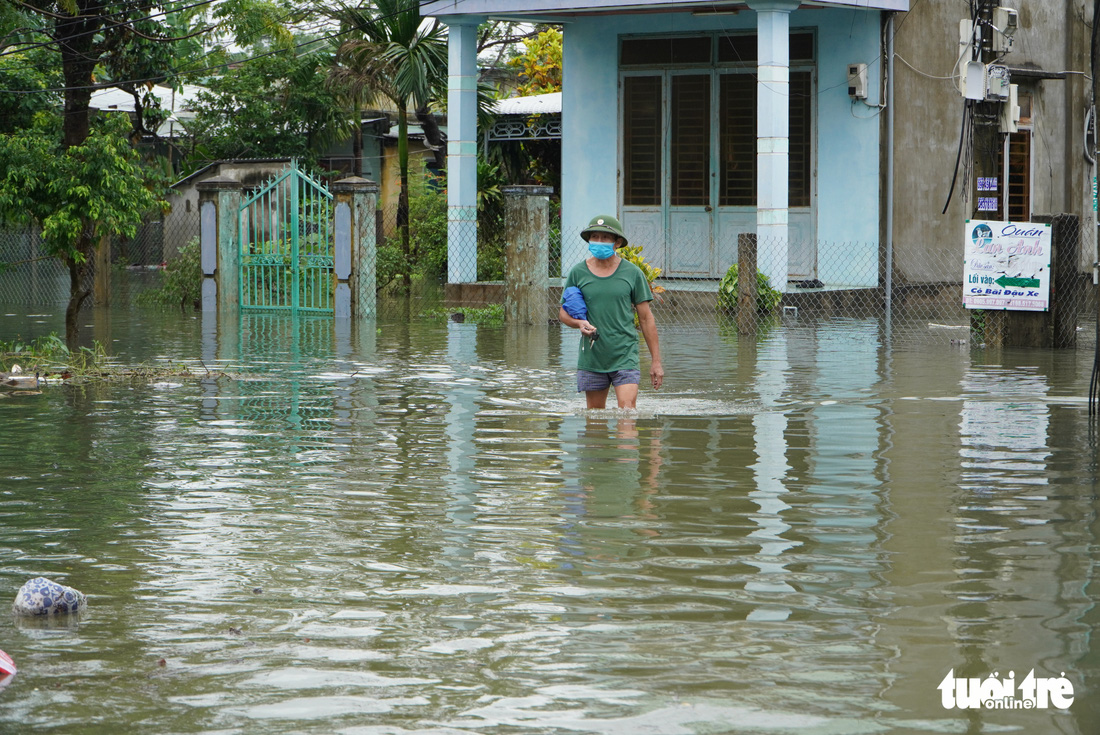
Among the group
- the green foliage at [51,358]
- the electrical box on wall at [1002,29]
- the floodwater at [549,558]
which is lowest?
the floodwater at [549,558]

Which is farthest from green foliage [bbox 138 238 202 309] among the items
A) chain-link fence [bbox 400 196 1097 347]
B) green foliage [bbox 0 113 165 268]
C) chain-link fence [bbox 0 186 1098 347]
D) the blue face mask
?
the blue face mask

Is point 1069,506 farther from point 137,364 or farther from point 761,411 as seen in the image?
point 137,364

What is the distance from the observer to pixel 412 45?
27547 millimetres

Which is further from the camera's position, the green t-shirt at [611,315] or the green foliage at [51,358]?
the green foliage at [51,358]

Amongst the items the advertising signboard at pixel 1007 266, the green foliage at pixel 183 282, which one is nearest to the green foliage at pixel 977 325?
the advertising signboard at pixel 1007 266

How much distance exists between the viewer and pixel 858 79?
70.8ft

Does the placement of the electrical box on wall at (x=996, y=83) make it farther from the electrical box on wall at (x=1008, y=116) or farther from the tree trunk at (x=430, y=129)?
the tree trunk at (x=430, y=129)

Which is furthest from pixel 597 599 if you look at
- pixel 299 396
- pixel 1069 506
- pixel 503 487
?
pixel 299 396

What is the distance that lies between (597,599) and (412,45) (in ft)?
75.2

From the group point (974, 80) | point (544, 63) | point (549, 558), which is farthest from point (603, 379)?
point (544, 63)

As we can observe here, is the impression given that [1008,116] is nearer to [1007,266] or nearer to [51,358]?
[1007,266]

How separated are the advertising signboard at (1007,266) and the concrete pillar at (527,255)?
600 centimetres

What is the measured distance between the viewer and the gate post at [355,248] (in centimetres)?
2123

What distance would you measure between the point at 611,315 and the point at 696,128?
13.0 m
